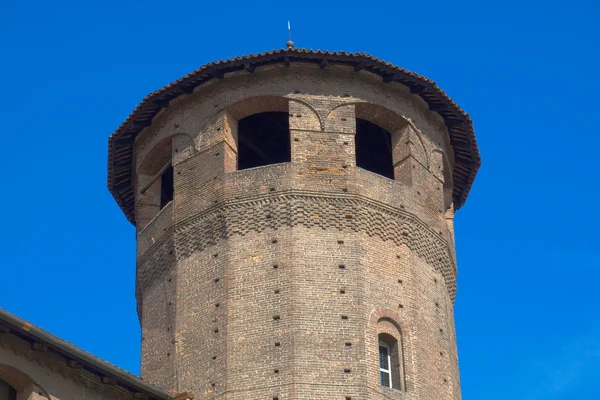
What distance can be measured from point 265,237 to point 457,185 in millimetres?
6112

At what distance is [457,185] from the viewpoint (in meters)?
30.8

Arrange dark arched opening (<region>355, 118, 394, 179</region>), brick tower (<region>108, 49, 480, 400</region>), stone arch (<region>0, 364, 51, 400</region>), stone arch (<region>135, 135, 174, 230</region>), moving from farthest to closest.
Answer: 1. dark arched opening (<region>355, 118, 394, 179</region>)
2. stone arch (<region>135, 135, 174, 230</region>)
3. brick tower (<region>108, 49, 480, 400</region>)
4. stone arch (<region>0, 364, 51, 400</region>)

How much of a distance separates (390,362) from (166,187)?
726 cm

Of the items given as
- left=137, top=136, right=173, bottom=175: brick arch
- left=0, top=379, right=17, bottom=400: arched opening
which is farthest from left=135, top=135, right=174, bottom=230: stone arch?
left=0, top=379, right=17, bottom=400: arched opening

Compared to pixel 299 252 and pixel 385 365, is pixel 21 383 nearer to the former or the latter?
pixel 299 252

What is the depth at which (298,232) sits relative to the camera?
26.2 meters

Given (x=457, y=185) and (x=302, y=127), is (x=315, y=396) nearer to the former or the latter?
(x=302, y=127)

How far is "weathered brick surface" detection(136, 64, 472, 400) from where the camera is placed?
25.0 m

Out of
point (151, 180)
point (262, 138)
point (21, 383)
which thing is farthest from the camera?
point (262, 138)

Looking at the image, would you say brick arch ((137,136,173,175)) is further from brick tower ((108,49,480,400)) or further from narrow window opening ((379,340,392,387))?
narrow window opening ((379,340,392,387))

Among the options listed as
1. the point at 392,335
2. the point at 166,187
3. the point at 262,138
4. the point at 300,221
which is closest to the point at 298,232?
the point at 300,221

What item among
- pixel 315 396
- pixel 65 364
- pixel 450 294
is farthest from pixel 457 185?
pixel 65 364

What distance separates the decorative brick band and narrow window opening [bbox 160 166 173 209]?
2.90 metres

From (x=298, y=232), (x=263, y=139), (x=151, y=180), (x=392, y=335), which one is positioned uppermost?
(x=263, y=139)
